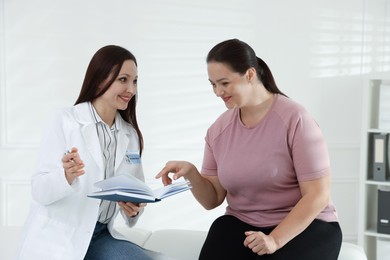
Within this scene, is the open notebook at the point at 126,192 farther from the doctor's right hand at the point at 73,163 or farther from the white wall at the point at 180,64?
the white wall at the point at 180,64

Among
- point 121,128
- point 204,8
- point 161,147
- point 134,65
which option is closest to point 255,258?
point 121,128

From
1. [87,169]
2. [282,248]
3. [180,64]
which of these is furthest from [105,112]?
[180,64]

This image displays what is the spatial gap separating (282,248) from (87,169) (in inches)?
30.5

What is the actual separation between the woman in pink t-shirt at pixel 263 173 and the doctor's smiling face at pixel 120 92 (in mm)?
319

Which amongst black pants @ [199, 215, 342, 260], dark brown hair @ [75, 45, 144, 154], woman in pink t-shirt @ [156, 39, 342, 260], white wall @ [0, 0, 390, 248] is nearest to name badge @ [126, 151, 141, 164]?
woman in pink t-shirt @ [156, 39, 342, 260]

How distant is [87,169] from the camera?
2.11 meters

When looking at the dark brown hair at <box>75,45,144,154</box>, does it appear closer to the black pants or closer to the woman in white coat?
the woman in white coat

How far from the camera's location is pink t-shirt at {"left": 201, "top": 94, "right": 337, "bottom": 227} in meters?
2.02

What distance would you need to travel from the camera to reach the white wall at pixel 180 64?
410 cm

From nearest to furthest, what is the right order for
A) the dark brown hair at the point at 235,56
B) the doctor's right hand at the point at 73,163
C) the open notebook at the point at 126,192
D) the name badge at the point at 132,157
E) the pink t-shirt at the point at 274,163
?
the open notebook at the point at 126,192
the doctor's right hand at the point at 73,163
the pink t-shirt at the point at 274,163
the dark brown hair at the point at 235,56
the name badge at the point at 132,157

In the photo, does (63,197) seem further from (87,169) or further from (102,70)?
(102,70)

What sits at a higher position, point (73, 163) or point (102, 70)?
point (102, 70)

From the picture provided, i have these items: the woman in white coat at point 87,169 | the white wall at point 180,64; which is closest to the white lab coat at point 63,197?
the woman in white coat at point 87,169

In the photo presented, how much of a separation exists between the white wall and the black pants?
2073 millimetres
